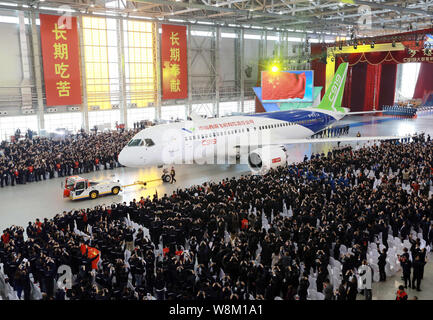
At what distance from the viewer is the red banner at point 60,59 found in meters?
35.6

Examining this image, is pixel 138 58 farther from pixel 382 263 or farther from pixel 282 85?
pixel 382 263

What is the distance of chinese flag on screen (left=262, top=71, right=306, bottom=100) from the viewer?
44781 mm

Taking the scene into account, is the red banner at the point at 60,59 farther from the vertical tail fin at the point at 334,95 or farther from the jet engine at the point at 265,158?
the vertical tail fin at the point at 334,95

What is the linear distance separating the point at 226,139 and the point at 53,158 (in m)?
12.0

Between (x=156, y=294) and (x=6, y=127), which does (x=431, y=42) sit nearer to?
(x=156, y=294)

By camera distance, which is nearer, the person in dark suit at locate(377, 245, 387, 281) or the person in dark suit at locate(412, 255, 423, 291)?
the person in dark suit at locate(412, 255, 423, 291)

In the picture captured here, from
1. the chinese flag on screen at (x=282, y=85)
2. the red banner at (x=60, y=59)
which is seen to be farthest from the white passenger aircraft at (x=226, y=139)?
the red banner at (x=60, y=59)

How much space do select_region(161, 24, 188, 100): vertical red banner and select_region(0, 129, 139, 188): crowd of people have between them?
1439 cm

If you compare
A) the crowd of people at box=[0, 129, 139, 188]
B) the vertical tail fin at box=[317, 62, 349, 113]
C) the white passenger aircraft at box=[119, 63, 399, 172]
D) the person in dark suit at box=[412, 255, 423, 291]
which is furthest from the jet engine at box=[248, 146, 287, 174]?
the person in dark suit at box=[412, 255, 423, 291]

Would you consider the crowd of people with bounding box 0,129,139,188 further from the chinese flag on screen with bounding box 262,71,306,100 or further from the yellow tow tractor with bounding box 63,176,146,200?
the chinese flag on screen with bounding box 262,71,306,100

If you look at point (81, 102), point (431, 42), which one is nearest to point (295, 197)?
point (431, 42)

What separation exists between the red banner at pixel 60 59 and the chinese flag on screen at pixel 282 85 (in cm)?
2155

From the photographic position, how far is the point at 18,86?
117 ft

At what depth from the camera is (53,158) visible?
2616 centimetres
